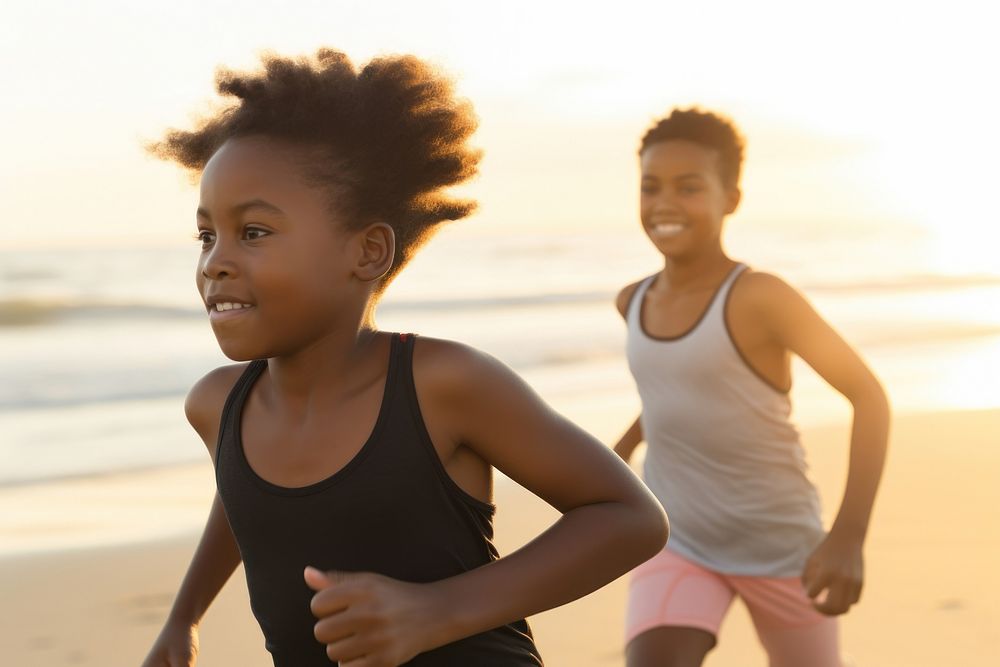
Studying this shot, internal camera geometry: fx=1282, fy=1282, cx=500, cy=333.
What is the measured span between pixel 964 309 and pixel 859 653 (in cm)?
1438

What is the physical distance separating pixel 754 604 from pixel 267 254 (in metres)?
2.10

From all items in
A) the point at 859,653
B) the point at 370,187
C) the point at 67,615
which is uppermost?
the point at 370,187

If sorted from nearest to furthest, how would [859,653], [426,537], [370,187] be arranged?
[426,537], [370,187], [859,653]

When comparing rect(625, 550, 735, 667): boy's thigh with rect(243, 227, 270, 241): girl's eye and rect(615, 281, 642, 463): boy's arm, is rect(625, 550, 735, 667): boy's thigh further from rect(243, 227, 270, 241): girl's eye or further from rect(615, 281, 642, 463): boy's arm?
rect(243, 227, 270, 241): girl's eye

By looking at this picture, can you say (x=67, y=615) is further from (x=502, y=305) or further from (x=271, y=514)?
(x=502, y=305)

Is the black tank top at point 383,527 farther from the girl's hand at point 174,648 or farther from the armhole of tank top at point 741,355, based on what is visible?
the armhole of tank top at point 741,355

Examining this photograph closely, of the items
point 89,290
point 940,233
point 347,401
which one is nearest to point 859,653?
point 347,401

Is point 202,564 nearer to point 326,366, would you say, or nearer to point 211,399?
point 211,399

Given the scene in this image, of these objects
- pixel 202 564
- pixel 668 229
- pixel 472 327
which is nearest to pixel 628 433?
pixel 668 229

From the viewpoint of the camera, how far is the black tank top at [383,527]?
6.69 ft

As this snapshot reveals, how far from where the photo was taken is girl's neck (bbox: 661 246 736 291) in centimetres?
385

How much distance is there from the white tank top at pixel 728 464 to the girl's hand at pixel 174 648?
1572mm

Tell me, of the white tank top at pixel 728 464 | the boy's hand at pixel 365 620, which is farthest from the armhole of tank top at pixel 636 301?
the boy's hand at pixel 365 620

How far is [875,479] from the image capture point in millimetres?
3400
